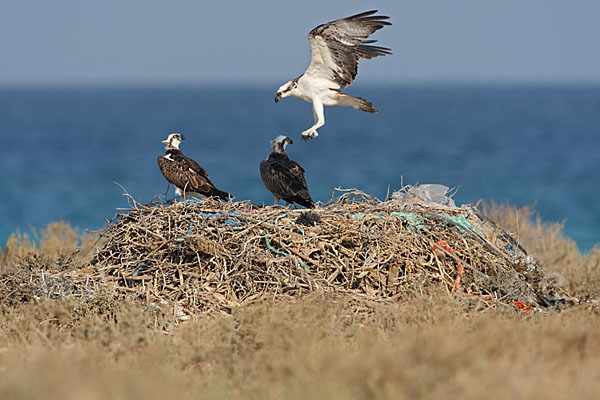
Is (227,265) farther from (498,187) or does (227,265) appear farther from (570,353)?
(498,187)

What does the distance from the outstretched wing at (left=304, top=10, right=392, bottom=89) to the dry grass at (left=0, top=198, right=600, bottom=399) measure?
2.77 meters

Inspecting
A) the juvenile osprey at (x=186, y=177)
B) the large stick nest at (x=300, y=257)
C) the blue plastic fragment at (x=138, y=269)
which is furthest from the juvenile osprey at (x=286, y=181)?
the blue plastic fragment at (x=138, y=269)

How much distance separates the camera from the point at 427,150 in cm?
4847

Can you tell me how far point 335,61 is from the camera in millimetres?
8219

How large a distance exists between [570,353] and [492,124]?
223 feet

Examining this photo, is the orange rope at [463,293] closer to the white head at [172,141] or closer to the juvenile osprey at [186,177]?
the juvenile osprey at [186,177]

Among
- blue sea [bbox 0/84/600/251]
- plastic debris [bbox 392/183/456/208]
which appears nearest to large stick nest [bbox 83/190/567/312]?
plastic debris [bbox 392/183/456/208]

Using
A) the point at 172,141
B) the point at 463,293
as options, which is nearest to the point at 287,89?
the point at 172,141

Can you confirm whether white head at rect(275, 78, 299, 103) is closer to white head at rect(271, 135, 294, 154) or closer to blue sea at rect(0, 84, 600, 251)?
white head at rect(271, 135, 294, 154)

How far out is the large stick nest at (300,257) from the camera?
715cm

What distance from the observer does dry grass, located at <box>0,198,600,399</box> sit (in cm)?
461

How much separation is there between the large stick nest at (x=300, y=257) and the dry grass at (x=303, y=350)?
0.89 feet

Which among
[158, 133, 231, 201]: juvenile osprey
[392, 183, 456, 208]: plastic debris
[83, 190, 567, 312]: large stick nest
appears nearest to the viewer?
[83, 190, 567, 312]: large stick nest

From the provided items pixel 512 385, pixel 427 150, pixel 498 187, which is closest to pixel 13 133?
pixel 427 150
